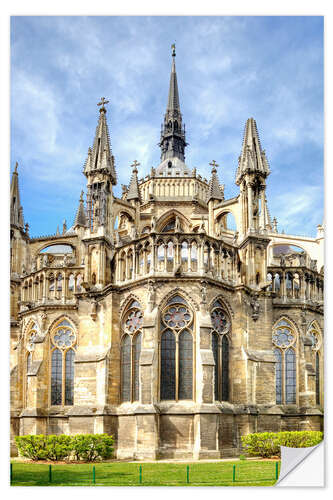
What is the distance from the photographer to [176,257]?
2820 cm

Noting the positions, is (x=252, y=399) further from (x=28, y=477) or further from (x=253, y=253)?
(x=28, y=477)

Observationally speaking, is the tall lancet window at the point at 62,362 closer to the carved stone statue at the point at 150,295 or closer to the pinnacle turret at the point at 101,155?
the carved stone statue at the point at 150,295

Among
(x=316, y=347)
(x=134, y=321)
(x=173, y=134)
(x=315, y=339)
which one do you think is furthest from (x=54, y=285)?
(x=173, y=134)

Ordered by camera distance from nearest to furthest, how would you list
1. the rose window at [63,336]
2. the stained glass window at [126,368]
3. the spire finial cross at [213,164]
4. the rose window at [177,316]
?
the rose window at [177,316] < the stained glass window at [126,368] < the rose window at [63,336] < the spire finial cross at [213,164]

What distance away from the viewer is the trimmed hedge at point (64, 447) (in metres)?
23.6

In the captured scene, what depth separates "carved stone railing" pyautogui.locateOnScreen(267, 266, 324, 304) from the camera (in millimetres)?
32969

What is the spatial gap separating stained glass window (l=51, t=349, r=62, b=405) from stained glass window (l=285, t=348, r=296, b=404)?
40.2ft

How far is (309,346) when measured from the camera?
3225cm

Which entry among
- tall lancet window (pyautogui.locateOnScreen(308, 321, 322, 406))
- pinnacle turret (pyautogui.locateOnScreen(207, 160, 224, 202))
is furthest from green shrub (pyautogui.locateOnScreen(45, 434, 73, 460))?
pinnacle turret (pyautogui.locateOnScreen(207, 160, 224, 202))

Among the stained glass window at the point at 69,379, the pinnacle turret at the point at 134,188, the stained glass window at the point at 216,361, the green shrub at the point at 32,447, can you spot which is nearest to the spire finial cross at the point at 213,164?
the pinnacle turret at the point at 134,188

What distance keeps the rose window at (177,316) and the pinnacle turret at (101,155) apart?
341 inches

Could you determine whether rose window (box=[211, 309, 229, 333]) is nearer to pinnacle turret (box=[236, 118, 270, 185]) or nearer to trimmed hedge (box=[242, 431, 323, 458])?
trimmed hedge (box=[242, 431, 323, 458])
